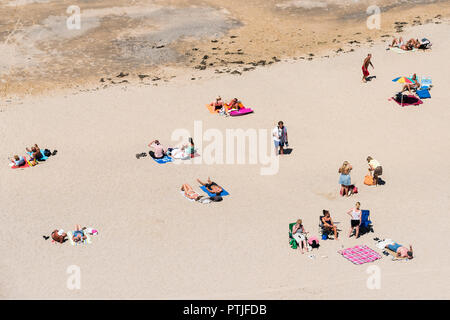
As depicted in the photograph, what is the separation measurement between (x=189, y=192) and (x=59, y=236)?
5.05 m

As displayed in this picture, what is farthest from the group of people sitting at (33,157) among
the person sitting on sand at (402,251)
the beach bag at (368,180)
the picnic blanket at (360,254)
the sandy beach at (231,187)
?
the person sitting on sand at (402,251)

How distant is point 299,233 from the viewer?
20.3m

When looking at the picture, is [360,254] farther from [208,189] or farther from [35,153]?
[35,153]

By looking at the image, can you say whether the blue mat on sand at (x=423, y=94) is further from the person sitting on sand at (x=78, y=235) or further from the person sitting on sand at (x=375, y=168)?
the person sitting on sand at (x=78, y=235)

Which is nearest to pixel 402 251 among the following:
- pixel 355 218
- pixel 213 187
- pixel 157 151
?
pixel 355 218

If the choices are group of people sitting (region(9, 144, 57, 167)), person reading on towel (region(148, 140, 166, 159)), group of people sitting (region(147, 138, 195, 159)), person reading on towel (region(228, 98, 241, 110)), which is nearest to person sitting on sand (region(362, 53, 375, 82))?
person reading on towel (region(228, 98, 241, 110))

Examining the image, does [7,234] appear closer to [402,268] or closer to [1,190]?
[1,190]

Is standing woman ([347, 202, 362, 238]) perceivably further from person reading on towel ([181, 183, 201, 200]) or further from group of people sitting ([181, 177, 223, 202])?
person reading on towel ([181, 183, 201, 200])

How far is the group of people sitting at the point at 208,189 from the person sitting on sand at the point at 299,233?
3.79 meters

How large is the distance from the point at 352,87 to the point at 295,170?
9.14 metres

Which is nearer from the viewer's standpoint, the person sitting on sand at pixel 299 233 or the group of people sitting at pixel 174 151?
the person sitting on sand at pixel 299 233

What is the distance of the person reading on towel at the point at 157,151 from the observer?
1035 inches

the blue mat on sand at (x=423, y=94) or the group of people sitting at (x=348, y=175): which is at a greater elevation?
the blue mat on sand at (x=423, y=94)

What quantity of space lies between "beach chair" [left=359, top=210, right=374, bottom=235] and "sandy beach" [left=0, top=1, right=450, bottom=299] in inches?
17.1
